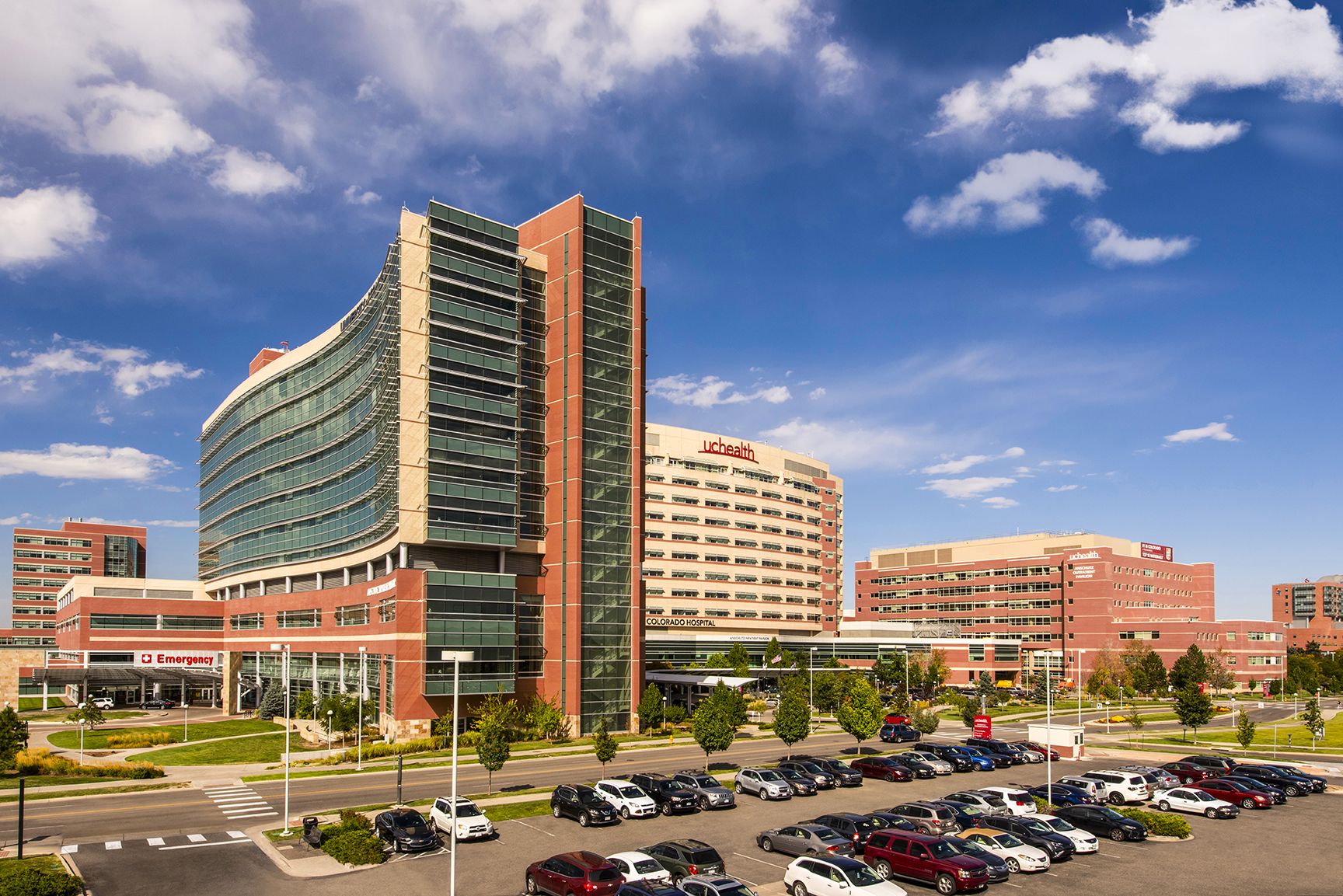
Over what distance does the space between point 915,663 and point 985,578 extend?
46430mm

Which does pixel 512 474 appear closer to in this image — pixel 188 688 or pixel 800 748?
pixel 800 748

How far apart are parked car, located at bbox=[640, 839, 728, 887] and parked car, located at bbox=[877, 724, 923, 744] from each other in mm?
48253

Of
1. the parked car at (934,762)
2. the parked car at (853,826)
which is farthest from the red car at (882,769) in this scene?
the parked car at (853,826)

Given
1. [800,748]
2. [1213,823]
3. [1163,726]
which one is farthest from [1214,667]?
[1213,823]

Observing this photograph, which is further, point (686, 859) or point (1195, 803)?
point (1195, 803)

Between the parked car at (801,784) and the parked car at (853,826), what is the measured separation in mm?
12492

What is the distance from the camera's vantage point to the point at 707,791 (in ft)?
159

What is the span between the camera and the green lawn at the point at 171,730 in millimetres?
80688

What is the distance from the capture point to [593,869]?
30.8 m

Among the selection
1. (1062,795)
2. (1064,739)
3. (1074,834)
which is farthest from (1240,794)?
(1074,834)

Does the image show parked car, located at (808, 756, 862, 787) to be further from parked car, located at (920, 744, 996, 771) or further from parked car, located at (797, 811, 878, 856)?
parked car, located at (797, 811, 878, 856)

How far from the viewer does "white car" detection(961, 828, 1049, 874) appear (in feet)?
117

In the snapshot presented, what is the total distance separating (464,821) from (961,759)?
1481 inches

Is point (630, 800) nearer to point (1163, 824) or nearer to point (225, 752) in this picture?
point (1163, 824)
